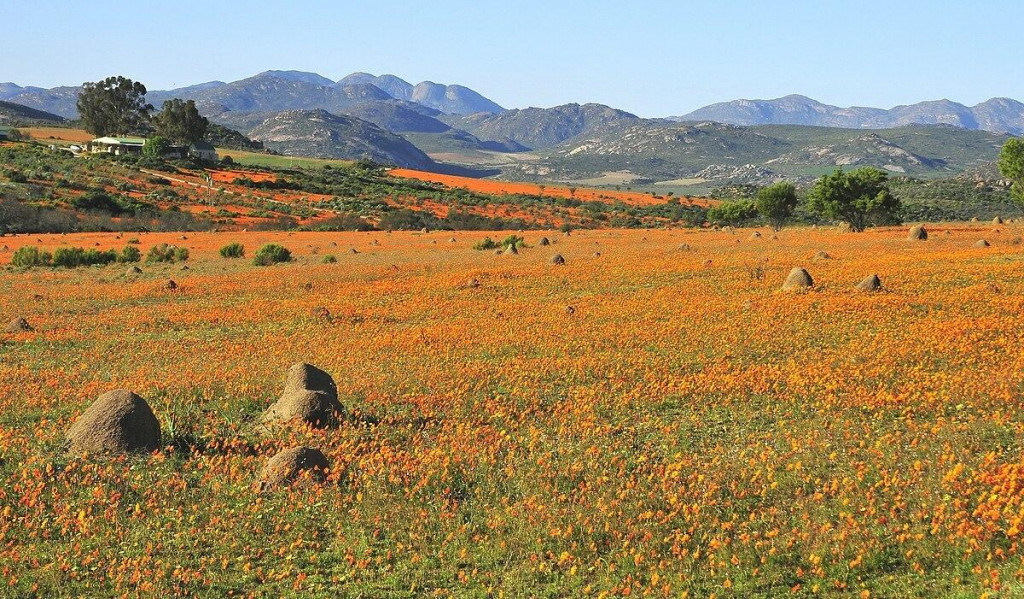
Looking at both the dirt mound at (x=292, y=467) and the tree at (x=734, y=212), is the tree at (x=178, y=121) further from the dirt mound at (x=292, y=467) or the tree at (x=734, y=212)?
the dirt mound at (x=292, y=467)

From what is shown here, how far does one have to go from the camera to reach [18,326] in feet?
70.5

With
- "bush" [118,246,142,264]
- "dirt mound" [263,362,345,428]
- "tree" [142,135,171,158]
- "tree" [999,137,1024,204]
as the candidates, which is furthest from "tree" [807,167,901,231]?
"tree" [142,135,171,158]

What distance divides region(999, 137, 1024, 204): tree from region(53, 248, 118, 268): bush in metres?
59.8

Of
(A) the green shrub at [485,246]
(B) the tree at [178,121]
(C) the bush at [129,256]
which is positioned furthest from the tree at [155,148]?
(A) the green shrub at [485,246]

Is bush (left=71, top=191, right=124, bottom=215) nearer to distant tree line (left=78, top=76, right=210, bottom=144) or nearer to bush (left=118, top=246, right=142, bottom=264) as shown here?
bush (left=118, top=246, right=142, bottom=264)

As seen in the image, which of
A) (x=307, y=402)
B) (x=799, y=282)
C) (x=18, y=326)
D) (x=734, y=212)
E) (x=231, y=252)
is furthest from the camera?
(x=734, y=212)

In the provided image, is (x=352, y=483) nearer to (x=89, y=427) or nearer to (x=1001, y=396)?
(x=89, y=427)

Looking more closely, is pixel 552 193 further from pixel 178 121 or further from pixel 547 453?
pixel 547 453

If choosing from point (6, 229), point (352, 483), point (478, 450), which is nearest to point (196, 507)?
point (352, 483)

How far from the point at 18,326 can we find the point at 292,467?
15707 millimetres

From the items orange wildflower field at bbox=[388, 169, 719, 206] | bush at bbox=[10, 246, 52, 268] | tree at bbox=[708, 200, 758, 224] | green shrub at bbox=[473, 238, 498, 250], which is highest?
orange wildflower field at bbox=[388, 169, 719, 206]

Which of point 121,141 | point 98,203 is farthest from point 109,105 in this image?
point 98,203

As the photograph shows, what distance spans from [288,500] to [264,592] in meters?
1.97

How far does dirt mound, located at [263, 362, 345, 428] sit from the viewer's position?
1253 centimetres
